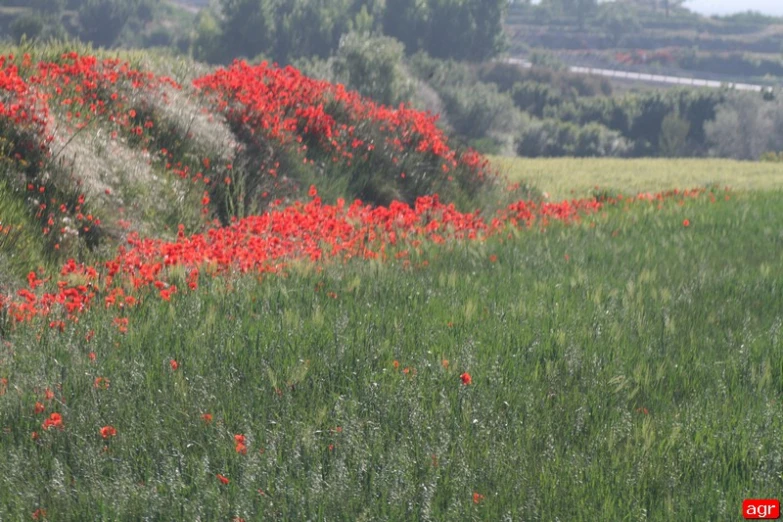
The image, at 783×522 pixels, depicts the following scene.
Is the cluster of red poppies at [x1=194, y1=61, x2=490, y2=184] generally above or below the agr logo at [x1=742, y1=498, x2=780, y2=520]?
above

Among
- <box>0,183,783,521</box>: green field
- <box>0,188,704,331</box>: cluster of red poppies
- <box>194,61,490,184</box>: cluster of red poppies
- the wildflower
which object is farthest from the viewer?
<box>194,61,490,184</box>: cluster of red poppies

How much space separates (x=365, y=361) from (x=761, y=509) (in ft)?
6.94

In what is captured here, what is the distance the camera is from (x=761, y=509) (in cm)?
385

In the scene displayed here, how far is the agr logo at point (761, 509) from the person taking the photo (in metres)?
3.81

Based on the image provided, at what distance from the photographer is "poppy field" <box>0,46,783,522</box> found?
13.2 ft

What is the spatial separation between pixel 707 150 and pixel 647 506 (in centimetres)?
5668

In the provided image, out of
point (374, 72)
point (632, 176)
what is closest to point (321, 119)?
point (632, 176)

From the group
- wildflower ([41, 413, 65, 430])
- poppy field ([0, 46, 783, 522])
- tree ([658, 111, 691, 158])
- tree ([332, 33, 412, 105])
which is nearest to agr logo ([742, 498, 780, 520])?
poppy field ([0, 46, 783, 522])

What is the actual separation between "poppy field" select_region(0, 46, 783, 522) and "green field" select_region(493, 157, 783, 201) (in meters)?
8.28

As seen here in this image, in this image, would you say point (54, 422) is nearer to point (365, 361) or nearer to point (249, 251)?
point (365, 361)

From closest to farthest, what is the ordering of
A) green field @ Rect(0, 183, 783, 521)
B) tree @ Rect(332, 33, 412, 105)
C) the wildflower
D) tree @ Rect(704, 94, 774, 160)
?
green field @ Rect(0, 183, 783, 521)
the wildflower
tree @ Rect(332, 33, 412, 105)
tree @ Rect(704, 94, 774, 160)

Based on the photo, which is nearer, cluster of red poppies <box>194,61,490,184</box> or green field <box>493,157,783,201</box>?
cluster of red poppies <box>194,61,490,184</box>

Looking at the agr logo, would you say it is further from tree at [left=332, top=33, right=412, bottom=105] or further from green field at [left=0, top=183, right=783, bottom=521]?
tree at [left=332, top=33, right=412, bottom=105]

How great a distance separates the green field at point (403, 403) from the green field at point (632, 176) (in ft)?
34.7
